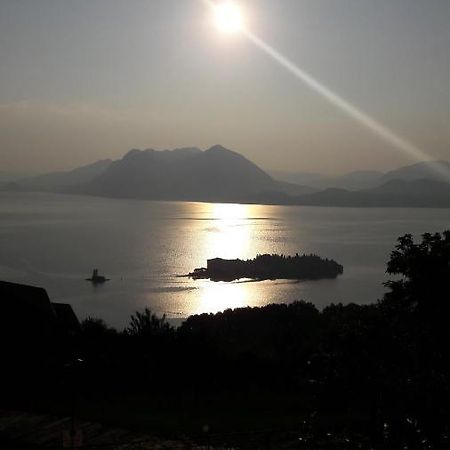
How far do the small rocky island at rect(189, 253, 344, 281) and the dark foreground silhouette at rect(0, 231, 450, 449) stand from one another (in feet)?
245

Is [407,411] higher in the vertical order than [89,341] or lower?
higher

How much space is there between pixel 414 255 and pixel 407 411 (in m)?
4.96

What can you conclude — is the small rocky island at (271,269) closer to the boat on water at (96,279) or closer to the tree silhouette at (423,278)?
the boat on water at (96,279)

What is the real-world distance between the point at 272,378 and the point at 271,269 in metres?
91.4

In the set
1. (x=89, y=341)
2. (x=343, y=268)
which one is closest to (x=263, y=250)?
(x=343, y=268)

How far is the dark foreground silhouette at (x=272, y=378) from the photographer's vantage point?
872 cm

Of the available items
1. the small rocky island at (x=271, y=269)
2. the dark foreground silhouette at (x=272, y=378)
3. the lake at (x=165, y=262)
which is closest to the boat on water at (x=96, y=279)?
the lake at (x=165, y=262)

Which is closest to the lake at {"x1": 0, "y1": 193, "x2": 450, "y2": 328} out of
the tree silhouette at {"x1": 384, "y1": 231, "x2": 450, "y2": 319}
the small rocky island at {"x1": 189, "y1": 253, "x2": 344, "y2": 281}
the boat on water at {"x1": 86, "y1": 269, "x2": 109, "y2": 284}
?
the boat on water at {"x1": 86, "y1": 269, "x2": 109, "y2": 284}

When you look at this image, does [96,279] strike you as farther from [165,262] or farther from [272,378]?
[272,378]

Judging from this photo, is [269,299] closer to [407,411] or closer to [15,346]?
[15,346]

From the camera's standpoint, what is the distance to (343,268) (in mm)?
118875

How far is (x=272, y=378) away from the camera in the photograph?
2394 cm

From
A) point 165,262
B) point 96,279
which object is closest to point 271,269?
point 165,262

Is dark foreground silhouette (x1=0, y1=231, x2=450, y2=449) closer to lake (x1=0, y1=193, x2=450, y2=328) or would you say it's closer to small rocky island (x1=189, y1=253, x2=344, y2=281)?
lake (x1=0, y1=193, x2=450, y2=328)
